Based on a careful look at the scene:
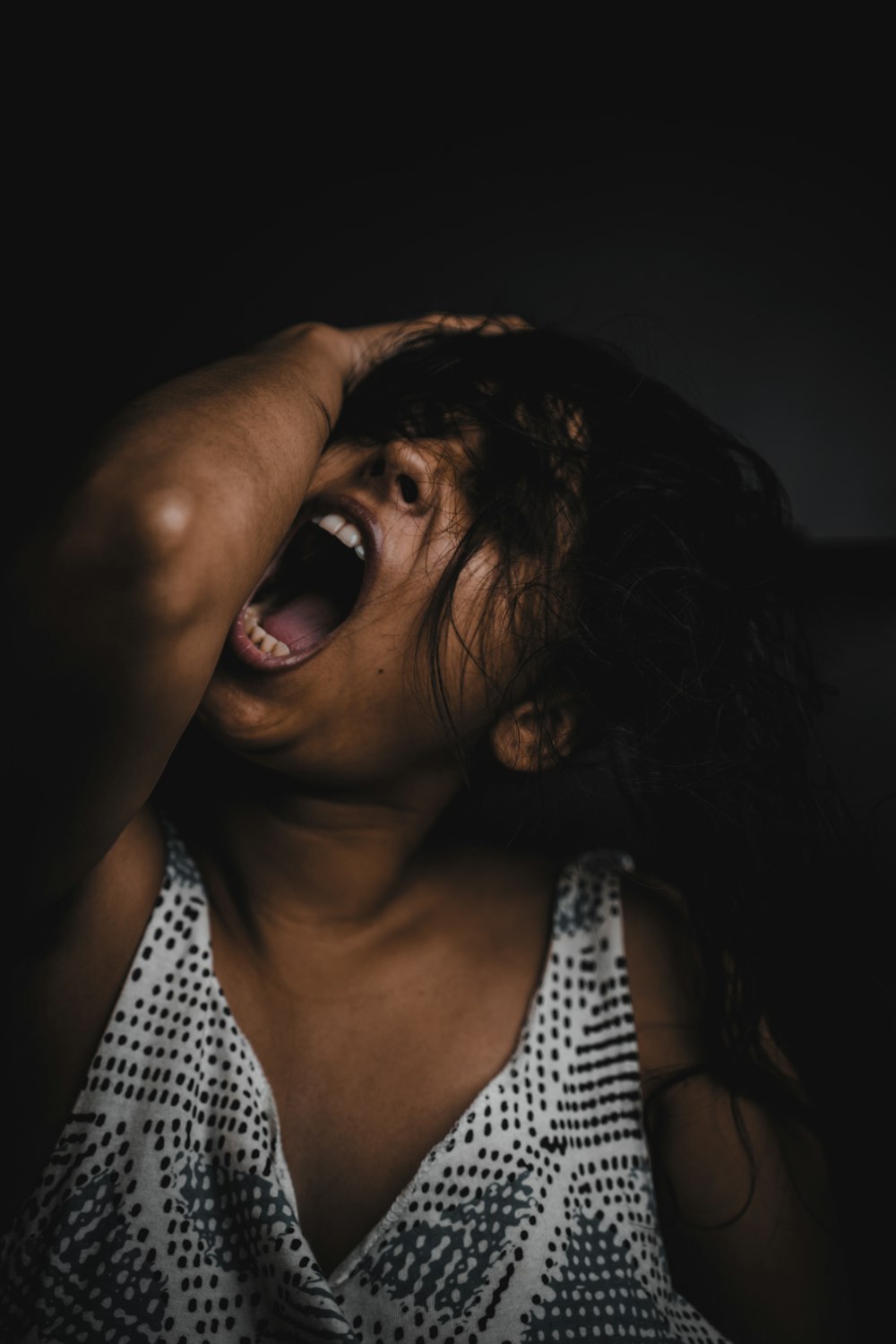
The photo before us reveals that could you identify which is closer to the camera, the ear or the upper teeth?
the upper teeth

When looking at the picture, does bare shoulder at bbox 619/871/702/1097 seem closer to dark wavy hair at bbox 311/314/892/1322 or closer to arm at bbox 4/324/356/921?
dark wavy hair at bbox 311/314/892/1322

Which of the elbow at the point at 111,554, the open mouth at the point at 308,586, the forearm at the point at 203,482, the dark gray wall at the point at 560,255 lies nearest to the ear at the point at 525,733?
the open mouth at the point at 308,586

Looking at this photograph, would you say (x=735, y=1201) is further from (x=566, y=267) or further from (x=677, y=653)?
(x=566, y=267)

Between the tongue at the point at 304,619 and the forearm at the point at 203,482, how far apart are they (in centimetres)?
25

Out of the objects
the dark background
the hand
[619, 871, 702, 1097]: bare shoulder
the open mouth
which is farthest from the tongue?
the dark background

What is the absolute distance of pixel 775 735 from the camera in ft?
3.23

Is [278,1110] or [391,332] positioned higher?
[391,332]

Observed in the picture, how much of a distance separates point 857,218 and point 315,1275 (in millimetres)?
1450

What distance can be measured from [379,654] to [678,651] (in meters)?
0.32

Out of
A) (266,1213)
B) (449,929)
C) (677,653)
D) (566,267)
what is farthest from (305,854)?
(566,267)

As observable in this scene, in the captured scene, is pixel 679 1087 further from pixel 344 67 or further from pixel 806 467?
pixel 344 67

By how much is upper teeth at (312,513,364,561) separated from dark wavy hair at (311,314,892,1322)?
0.09 m

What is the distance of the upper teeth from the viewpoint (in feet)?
2.58

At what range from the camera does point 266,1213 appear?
0.77 m
